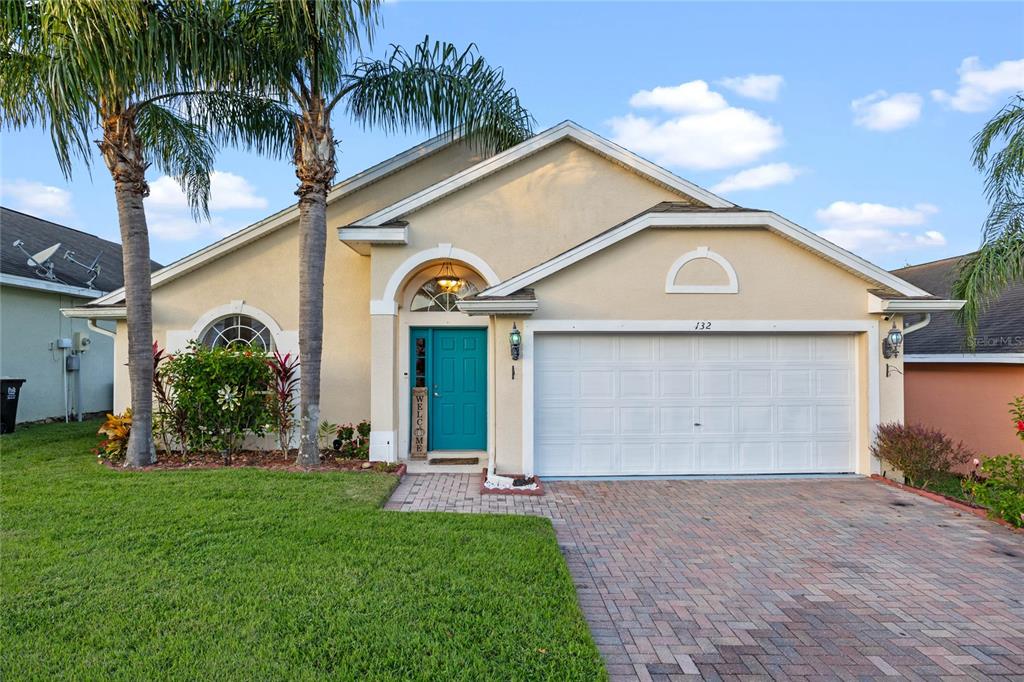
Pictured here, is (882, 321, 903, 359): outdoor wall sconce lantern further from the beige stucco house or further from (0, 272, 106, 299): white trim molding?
(0, 272, 106, 299): white trim molding

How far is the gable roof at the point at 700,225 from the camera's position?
802 centimetres

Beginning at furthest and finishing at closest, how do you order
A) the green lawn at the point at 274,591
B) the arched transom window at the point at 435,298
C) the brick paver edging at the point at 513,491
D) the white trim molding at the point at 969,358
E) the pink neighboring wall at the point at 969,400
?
the arched transom window at the point at 435,298 → the pink neighboring wall at the point at 969,400 → the white trim molding at the point at 969,358 → the brick paver edging at the point at 513,491 → the green lawn at the point at 274,591

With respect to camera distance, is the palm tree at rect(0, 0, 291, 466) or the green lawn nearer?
the green lawn

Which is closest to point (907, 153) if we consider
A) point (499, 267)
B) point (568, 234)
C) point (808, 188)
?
point (808, 188)

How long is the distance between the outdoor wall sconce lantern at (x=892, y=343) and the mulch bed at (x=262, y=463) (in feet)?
25.6

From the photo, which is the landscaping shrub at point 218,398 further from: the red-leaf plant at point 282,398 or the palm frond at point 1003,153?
the palm frond at point 1003,153

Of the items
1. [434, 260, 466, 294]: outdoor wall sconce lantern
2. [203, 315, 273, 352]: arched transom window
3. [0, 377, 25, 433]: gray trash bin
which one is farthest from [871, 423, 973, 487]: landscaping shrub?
[0, 377, 25, 433]: gray trash bin

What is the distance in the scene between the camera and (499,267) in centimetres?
943

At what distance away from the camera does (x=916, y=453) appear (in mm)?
7758

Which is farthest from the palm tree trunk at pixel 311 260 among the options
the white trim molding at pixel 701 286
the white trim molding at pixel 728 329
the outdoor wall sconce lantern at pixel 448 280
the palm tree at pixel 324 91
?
the white trim molding at pixel 701 286

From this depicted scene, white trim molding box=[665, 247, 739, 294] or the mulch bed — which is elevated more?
white trim molding box=[665, 247, 739, 294]

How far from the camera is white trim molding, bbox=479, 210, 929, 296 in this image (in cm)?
802

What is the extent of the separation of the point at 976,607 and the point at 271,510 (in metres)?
6.73

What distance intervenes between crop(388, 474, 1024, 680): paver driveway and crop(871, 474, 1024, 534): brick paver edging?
0.14 metres
